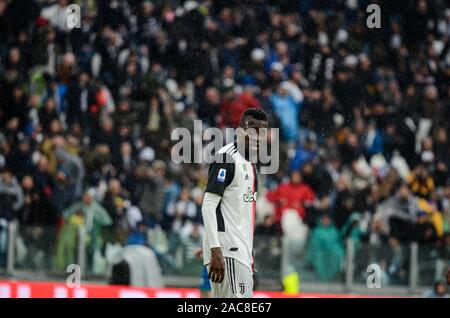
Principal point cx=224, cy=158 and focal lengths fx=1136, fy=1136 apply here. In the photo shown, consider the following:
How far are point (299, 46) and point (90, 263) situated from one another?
6.05 meters

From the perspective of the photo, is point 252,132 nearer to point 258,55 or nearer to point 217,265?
point 217,265

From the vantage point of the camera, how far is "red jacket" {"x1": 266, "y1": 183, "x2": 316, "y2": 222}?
15.3 metres

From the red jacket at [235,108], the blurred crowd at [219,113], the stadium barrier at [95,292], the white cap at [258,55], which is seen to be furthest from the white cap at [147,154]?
the stadium barrier at [95,292]

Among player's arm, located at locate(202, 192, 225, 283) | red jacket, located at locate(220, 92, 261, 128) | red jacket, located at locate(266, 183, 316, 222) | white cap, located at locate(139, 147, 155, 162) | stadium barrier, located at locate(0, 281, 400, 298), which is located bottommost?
stadium barrier, located at locate(0, 281, 400, 298)

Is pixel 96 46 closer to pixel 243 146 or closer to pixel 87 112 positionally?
pixel 87 112

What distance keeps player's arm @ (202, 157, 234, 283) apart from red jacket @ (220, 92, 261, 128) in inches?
324

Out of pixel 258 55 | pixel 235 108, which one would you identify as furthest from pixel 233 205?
pixel 258 55

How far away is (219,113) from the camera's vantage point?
54.9ft

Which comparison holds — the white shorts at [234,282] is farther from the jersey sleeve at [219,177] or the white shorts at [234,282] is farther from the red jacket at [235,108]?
the red jacket at [235,108]

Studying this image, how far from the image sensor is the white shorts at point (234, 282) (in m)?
8.15

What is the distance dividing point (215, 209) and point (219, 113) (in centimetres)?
868

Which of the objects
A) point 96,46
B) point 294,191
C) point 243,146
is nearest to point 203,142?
point 294,191

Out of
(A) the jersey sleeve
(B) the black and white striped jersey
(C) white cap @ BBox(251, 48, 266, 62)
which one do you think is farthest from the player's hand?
(C) white cap @ BBox(251, 48, 266, 62)

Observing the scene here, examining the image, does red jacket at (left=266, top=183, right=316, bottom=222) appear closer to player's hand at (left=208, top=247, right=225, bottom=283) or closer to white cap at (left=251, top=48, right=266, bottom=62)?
white cap at (left=251, top=48, right=266, bottom=62)
